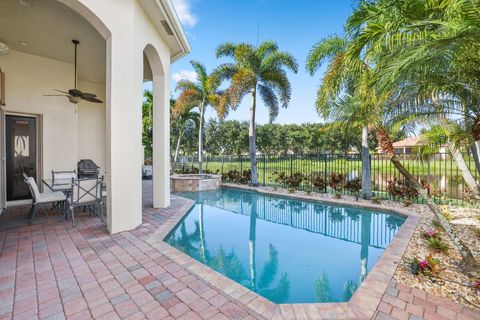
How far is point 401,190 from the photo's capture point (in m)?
7.71

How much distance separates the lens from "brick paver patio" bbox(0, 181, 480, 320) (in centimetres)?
221

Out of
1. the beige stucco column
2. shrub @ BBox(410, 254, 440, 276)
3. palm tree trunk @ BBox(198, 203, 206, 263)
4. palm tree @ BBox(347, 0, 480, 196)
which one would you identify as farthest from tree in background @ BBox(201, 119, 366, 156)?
shrub @ BBox(410, 254, 440, 276)

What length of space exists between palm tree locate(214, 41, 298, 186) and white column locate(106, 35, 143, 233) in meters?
6.03

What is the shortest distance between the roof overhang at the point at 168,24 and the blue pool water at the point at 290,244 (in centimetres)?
485

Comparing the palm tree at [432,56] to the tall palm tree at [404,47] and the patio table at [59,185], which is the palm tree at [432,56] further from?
the patio table at [59,185]

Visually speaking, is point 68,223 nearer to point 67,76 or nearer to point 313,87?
point 67,76

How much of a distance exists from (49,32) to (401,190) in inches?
431

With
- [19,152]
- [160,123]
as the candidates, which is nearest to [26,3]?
[160,123]

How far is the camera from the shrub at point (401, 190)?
759cm

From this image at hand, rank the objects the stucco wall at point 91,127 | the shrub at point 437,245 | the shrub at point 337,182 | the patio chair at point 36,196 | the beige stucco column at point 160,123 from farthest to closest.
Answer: the shrub at point 337,182 → the stucco wall at point 91,127 → the beige stucco column at point 160,123 → the patio chair at point 36,196 → the shrub at point 437,245

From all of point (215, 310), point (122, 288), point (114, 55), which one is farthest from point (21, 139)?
point (215, 310)

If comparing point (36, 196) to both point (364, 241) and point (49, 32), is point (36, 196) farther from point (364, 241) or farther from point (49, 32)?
point (364, 241)

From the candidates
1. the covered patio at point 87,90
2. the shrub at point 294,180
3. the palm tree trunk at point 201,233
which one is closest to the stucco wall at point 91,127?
the covered patio at point 87,90

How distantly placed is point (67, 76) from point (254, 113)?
730 cm
